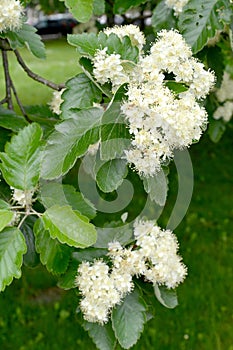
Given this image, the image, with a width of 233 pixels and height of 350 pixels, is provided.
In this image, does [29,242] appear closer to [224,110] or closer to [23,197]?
[23,197]

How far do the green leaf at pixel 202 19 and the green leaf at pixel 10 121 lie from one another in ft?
1.88

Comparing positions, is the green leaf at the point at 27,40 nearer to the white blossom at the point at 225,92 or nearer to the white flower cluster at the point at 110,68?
the white flower cluster at the point at 110,68

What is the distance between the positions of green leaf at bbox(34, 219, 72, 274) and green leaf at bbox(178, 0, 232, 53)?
2.33 ft

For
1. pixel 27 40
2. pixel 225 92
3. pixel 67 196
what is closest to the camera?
pixel 67 196

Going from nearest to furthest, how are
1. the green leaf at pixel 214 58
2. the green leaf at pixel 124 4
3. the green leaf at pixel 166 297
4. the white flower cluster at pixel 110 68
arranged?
the white flower cluster at pixel 110 68 < the green leaf at pixel 166 297 < the green leaf at pixel 124 4 < the green leaf at pixel 214 58

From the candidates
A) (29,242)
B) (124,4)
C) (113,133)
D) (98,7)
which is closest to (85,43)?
(113,133)

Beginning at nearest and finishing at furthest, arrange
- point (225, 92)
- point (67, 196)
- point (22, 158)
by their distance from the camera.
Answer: point (22, 158), point (67, 196), point (225, 92)

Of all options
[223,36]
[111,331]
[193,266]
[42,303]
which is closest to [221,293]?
[193,266]

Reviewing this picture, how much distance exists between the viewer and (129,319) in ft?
5.38

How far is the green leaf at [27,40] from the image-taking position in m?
1.83

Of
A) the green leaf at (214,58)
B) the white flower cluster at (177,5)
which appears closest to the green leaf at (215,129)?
the green leaf at (214,58)

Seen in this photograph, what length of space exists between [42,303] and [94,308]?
211cm

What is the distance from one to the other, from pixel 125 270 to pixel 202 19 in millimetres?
795

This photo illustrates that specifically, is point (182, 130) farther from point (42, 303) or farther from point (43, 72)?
point (43, 72)
